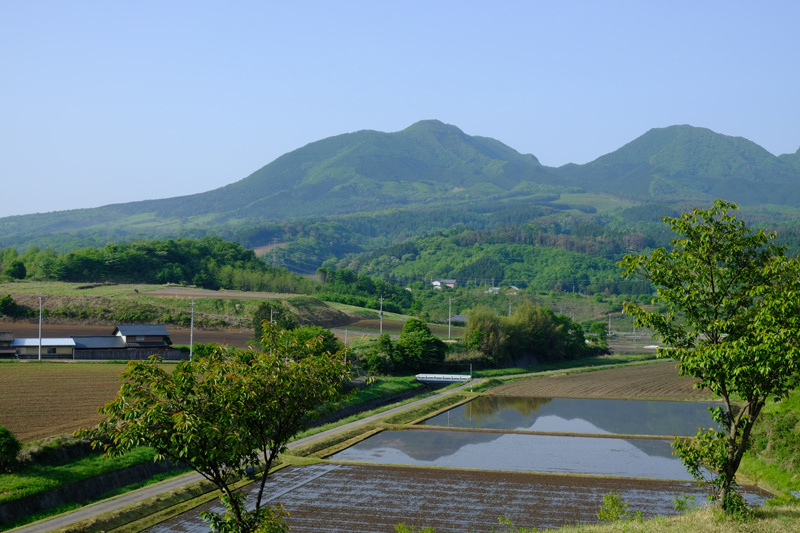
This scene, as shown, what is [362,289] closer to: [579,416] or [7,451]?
[579,416]

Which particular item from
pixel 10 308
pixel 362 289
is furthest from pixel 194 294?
pixel 362 289

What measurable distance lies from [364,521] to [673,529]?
10986 mm

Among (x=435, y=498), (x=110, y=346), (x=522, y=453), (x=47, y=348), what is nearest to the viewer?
(x=435, y=498)

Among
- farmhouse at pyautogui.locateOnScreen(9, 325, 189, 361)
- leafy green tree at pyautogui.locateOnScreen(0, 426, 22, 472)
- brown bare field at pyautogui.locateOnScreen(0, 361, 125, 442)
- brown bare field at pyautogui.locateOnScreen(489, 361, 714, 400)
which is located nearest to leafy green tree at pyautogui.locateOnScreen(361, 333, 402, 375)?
brown bare field at pyautogui.locateOnScreen(489, 361, 714, 400)

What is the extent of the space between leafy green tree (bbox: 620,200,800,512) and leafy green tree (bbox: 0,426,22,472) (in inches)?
893

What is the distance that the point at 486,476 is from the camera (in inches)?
1426

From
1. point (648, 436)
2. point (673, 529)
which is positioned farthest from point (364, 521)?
point (648, 436)

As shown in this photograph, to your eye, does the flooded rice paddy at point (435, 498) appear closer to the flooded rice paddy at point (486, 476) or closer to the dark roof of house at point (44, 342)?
the flooded rice paddy at point (486, 476)

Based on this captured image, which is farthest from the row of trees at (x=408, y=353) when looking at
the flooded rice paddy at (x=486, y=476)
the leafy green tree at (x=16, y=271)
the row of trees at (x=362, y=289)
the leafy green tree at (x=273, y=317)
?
the leafy green tree at (x=16, y=271)

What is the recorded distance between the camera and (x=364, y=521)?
27875 mm

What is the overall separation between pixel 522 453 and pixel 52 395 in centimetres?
2606

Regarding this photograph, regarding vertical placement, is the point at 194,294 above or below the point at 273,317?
above

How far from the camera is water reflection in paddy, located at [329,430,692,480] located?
1522 inches

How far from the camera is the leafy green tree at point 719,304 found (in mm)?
19500
